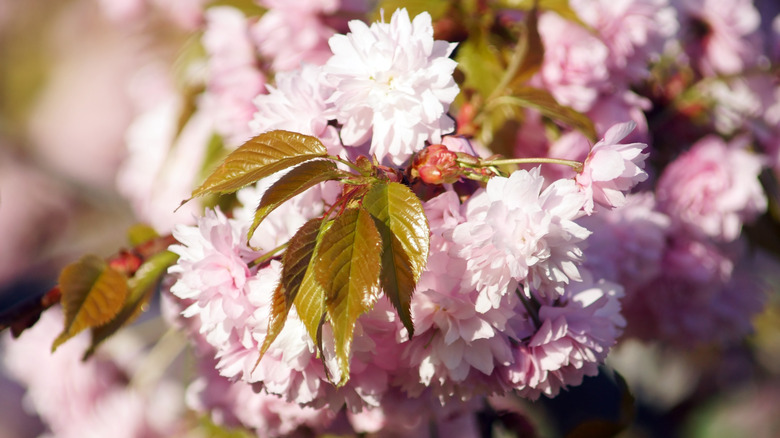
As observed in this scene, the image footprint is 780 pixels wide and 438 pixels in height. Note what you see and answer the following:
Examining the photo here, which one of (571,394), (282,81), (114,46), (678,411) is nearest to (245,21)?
(282,81)

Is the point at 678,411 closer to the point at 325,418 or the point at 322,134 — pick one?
the point at 325,418

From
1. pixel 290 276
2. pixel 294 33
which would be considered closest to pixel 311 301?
pixel 290 276

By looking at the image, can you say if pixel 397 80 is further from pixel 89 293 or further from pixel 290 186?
pixel 89 293

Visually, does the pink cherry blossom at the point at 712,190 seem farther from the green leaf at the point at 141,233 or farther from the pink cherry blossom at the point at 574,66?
the green leaf at the point at 141,233

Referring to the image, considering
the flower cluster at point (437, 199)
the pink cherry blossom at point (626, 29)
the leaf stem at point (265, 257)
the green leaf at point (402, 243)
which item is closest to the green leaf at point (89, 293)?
the flower cluster at point (437, 199)

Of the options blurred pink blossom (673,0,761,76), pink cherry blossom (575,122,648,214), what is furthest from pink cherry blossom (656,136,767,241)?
pink cherry blossom (575,122,648,214)
